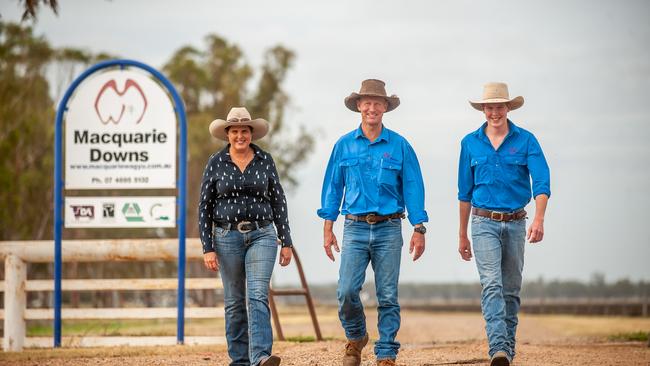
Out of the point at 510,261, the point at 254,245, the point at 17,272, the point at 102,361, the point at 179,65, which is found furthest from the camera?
the point at 179,65

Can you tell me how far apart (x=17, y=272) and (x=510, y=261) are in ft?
25.8

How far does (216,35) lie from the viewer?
54531 mm

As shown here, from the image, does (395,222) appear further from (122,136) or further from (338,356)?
(122,136)

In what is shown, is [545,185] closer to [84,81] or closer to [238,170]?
[238,170]

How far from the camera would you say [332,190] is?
9289 millimetres

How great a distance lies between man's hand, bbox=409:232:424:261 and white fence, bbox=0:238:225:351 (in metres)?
5.77

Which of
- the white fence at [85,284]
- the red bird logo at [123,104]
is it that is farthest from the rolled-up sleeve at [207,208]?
the red bird logo at [123,104]

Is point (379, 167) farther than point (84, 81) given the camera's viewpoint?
No

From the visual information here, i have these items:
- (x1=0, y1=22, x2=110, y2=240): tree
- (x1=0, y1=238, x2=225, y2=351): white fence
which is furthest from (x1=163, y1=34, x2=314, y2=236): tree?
(x1=0, y1=238, x2=225, y2=351): white fence

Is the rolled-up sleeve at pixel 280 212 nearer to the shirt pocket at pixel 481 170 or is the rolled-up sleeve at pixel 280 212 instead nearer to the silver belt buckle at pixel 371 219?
the silver belt buckle at pixel 371 219

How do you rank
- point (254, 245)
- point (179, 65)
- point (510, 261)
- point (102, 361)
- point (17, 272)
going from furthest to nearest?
point (179, 65), point (17, 272), point (102, 361), point (510, 261), point (254, 245)

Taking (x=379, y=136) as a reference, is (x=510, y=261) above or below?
below

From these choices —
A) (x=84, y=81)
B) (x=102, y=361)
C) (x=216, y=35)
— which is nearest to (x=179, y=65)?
(x=216, y=35)

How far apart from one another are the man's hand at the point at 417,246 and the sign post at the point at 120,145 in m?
6.07
